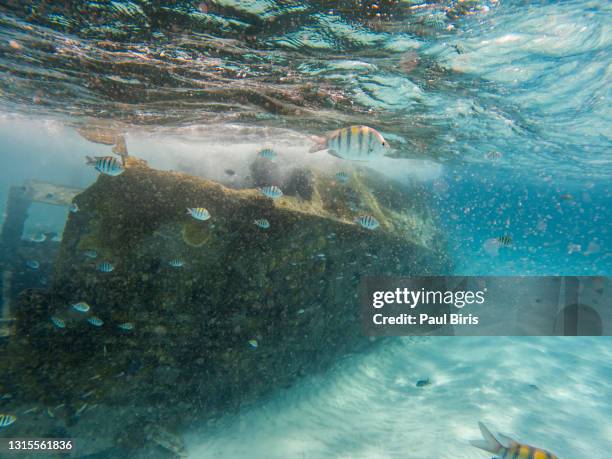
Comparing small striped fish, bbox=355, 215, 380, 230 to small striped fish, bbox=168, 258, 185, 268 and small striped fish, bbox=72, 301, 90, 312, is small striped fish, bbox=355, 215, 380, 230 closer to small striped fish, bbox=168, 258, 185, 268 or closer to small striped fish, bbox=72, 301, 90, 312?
small striped fish, bbox=168, 258, 185, 268

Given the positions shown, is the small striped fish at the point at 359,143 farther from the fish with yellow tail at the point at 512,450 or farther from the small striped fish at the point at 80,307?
the small striped fish at the point at 80,307

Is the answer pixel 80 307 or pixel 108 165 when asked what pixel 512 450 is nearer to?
pixel 80 307

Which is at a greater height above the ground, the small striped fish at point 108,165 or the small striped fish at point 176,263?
the small striped fish at point 108,165

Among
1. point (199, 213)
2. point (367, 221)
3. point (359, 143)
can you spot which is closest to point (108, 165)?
point (199, 213)

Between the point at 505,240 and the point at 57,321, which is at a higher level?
the point at 505,240

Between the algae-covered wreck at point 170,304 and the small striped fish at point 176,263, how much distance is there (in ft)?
0.17

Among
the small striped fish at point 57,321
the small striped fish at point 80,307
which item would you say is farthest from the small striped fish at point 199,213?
the small striped fish at point 57,321

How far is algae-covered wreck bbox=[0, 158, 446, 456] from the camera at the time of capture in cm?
563

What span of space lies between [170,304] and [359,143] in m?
5.00

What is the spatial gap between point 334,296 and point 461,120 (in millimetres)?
9586

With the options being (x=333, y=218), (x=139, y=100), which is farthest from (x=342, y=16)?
(x=139, y=100)

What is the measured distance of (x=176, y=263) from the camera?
6.18 meters

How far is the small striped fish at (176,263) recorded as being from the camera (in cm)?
619

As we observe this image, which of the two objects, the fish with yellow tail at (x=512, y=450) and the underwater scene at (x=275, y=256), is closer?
the fish with yellow tail at (x=512, y=450)
